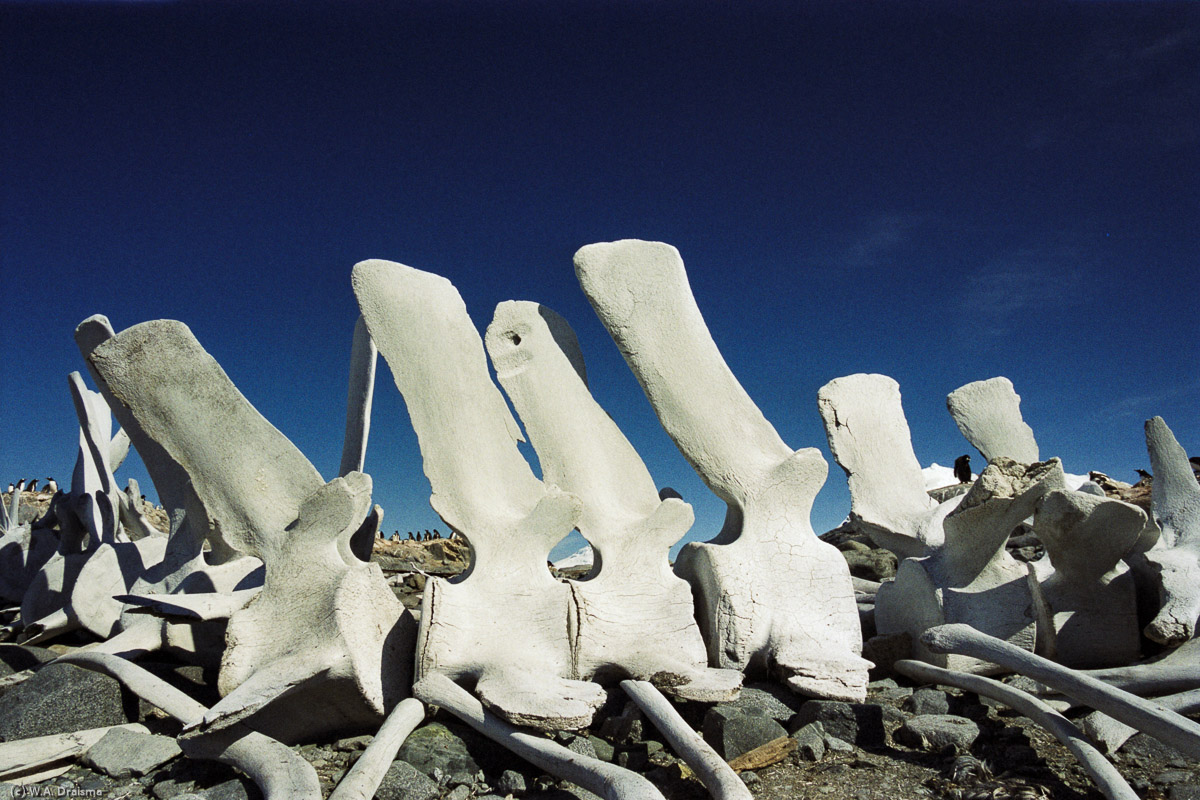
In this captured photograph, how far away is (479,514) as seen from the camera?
418cm

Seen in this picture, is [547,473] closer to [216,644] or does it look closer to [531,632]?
[531,632]

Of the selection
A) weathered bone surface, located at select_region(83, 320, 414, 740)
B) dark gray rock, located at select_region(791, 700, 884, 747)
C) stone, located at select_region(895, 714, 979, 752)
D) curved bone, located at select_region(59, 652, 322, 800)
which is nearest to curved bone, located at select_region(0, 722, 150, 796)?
Answer: curved bone, located at select_region(59, 652, 322, 800)

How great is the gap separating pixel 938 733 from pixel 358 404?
3.98 meters

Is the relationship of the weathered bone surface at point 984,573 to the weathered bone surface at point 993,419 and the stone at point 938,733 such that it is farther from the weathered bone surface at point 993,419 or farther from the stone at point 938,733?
the weathered bone surface at point 993,419

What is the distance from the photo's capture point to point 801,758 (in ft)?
10.4

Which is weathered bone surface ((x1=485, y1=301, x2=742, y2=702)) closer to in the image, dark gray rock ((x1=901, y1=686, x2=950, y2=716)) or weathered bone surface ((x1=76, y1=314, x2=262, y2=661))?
dark gray rock ((x1=901, y1=686, x2=950, y2=716))

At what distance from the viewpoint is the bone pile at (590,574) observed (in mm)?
3199

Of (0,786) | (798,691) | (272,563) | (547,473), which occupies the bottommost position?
(0,786)

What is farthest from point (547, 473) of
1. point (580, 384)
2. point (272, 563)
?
point (272, 563)

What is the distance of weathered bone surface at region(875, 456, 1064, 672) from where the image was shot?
4.12 meters

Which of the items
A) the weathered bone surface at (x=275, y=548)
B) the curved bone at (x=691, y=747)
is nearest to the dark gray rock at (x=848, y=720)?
the curved bone at (x=691, y=747)

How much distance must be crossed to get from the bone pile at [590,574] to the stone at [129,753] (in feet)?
0.28

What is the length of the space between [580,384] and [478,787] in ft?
8.28

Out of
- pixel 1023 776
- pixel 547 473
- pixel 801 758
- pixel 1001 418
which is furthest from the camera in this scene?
pixel 1001 418
